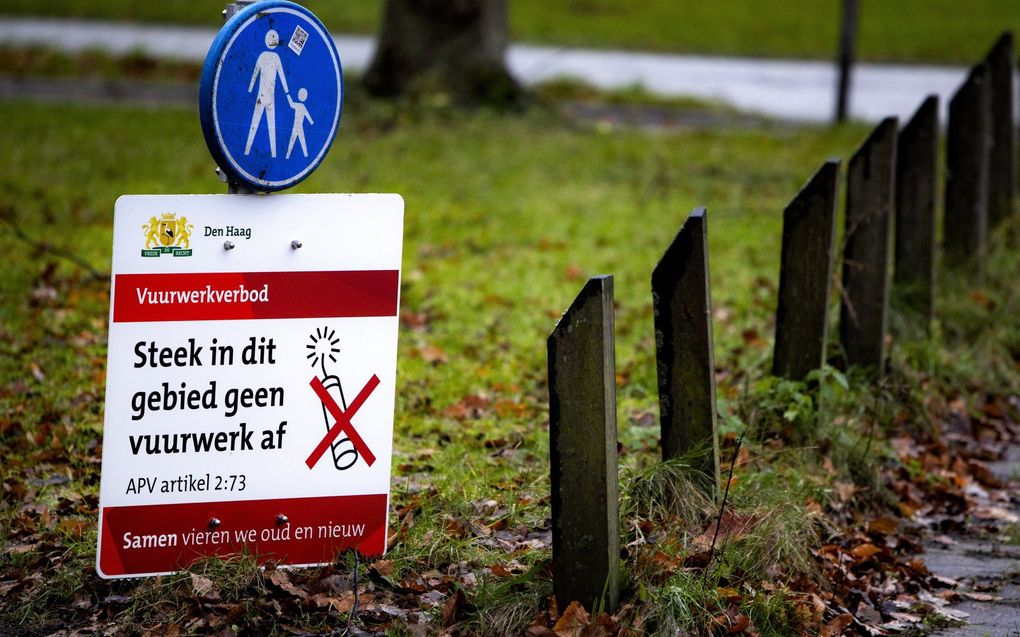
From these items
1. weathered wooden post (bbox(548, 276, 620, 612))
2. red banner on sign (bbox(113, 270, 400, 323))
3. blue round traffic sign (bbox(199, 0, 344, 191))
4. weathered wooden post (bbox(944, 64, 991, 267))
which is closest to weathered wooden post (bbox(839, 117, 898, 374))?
weathered wooden post (bbox(944, 64, 991, 267))

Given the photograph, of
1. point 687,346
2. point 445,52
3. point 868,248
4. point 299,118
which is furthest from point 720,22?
point 299,118

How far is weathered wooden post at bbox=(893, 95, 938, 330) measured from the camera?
6.08 meters

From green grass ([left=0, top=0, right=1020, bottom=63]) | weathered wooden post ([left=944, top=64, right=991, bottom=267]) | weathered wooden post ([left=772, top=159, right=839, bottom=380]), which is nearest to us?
weathered wooden post ([left=772, top=159, right=839, bottom=380])

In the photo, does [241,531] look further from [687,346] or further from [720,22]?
[720,22]

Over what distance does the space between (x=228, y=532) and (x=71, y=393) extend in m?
2.13

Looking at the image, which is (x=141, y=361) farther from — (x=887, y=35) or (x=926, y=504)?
(x=887, y=35)

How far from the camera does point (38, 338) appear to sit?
6.20m

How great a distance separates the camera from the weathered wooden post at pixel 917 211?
19.9ft

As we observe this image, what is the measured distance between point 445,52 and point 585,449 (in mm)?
10928

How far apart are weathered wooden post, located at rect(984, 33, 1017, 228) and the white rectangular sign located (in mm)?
5236

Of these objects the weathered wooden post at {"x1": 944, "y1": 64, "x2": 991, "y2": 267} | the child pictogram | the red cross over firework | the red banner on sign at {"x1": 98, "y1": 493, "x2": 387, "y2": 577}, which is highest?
the weathered wooden post at {"x1": 944, "y1": 64, "x2": 991, "y2": 267}

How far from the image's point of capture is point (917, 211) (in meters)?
6.18

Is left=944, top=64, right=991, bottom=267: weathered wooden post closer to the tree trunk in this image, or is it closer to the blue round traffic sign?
the blue round traffic sign

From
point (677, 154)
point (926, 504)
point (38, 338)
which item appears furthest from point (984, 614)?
point (677, 154)
